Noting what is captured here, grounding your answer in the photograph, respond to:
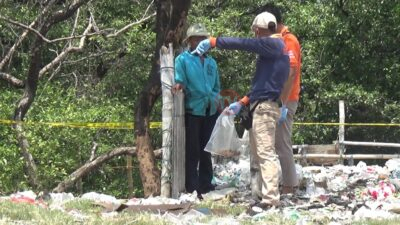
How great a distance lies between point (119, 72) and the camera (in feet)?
47.3

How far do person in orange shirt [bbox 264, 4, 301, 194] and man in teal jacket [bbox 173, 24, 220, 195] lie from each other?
77 centimetres

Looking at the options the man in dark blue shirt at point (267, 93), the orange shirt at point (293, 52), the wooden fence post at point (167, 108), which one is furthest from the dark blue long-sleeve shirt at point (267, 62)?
the wooden fence post at point (167, 108)

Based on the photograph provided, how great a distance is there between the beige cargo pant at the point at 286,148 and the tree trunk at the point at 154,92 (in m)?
1.50

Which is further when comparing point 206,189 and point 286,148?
point 206,189

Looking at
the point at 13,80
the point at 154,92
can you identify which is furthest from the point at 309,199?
the point at 13,80

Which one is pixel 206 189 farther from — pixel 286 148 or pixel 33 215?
pixel 33 215

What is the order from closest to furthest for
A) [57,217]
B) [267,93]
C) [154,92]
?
[57,217] < [267,93] < [154,92]

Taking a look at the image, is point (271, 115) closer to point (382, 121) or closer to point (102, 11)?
point (102, 11)

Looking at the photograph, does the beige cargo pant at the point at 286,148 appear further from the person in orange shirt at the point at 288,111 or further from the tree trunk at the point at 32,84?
the tree trunk at the point at 32,84

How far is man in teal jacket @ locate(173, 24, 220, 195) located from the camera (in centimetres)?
673

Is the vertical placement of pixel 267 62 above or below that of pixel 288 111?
Answer: above

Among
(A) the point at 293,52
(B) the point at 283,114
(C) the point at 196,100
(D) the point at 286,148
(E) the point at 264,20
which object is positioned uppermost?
(E) the point at 264,20

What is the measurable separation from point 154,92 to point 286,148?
5.73ft

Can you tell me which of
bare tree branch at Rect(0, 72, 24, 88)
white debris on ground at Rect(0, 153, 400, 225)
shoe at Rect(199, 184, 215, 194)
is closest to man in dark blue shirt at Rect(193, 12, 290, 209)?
white debris on ground at Rect(0, 153, 400, 225)
